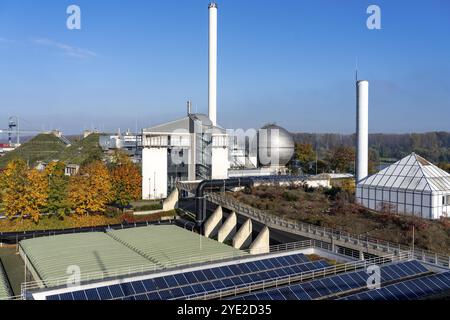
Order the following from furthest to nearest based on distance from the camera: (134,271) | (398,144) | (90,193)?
(398,144)
(90,193)
(134,271)

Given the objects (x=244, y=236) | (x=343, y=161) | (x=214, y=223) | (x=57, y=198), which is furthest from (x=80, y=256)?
(x=343, y=161)

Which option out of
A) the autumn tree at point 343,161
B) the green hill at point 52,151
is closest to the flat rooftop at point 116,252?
the autumn tree at point 343,161

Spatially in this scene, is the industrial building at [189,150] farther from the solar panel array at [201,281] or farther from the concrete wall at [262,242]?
the solar panel array at [201,281]

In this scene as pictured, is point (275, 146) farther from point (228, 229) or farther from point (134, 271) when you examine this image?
point (134, 271)

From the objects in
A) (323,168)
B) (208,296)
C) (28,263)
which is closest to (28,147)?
(323,168)

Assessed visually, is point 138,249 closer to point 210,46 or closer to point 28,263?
point 28,263

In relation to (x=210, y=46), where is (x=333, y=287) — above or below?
below
